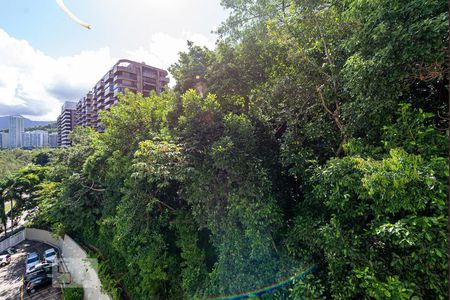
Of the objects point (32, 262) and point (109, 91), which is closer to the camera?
point (32, 262)

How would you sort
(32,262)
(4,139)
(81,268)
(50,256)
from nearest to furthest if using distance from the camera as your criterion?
(81,268), (32,262), (50,256), (4,139)

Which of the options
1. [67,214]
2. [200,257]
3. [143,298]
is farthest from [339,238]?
[67,214]

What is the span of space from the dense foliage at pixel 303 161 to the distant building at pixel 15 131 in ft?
361

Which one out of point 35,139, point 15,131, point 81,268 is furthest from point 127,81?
point 15,131

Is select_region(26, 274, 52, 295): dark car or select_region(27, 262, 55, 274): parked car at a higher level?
select_region(27, 262, 55, 274): parked car

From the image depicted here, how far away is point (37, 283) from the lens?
10.4 m

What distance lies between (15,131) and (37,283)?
10831 centimetres

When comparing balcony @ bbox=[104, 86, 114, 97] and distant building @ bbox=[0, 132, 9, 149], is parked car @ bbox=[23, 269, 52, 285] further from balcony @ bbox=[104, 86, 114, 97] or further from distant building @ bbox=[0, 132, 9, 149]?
distant building @ bbox=[0, 132, 9, 149]

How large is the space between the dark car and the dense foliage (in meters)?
5.68

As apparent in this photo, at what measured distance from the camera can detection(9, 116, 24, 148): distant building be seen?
269 feet

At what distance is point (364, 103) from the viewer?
326 centimetres

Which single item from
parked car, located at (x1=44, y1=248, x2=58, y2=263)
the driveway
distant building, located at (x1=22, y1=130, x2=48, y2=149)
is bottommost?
the driveway

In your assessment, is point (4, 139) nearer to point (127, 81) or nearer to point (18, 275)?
point (127, 81)

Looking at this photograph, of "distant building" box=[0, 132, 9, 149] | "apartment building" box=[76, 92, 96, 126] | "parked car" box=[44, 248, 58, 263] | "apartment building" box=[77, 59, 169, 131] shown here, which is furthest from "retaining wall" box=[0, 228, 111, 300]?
"distant building" box=[0, 132, 9, 149]
